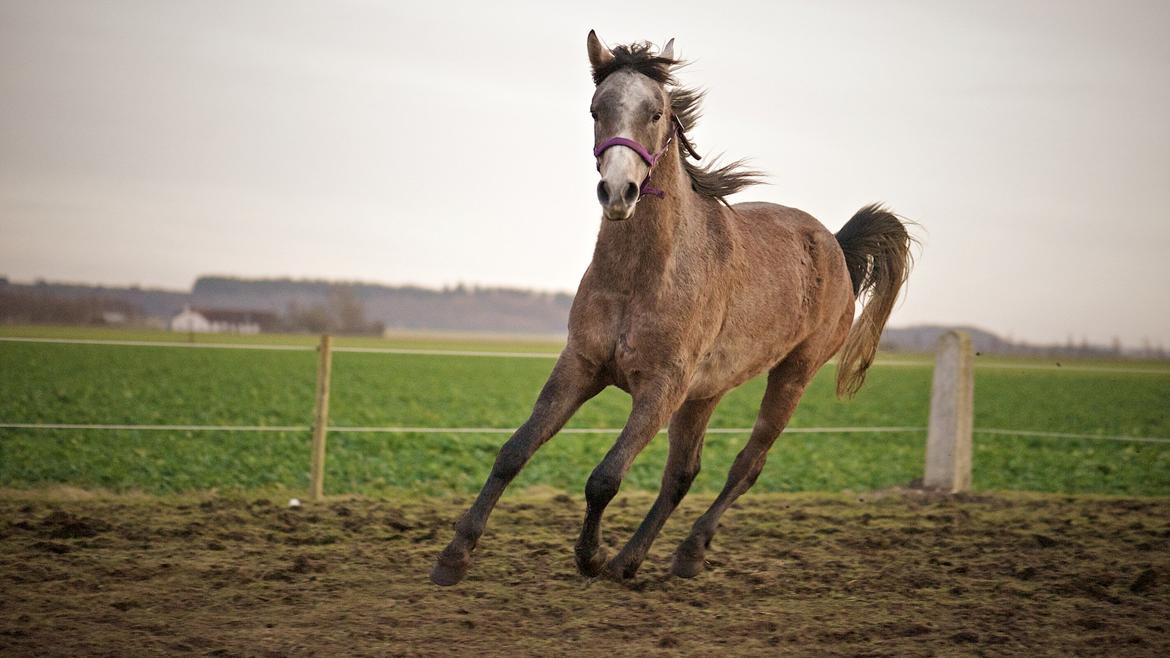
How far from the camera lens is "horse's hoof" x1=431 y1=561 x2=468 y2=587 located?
4.02m

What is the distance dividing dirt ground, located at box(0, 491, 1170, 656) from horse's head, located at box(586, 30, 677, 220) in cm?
177

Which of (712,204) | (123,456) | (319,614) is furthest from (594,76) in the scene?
(123,456)

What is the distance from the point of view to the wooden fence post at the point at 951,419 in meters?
8.62

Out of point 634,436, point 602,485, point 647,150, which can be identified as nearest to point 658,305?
point 634,436

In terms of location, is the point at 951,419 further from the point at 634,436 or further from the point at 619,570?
the point at 634,436

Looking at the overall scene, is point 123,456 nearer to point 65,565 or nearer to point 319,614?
point 65,565

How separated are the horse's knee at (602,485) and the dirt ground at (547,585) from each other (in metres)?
0.51

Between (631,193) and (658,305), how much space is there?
2.36ft

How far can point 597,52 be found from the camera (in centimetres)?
413

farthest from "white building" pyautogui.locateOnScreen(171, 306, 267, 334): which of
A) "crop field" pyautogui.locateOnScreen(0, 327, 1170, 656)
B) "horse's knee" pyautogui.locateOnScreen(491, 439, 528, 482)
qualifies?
"horse's knee" pyautogui.locateOnScreen(491, 439, 528, 482)

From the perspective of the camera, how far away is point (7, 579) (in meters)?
4.23

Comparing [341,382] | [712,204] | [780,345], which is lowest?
[341,382]

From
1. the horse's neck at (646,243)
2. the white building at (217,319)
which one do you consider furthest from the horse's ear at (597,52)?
the white building at (217,319)

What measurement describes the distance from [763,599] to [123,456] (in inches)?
327
